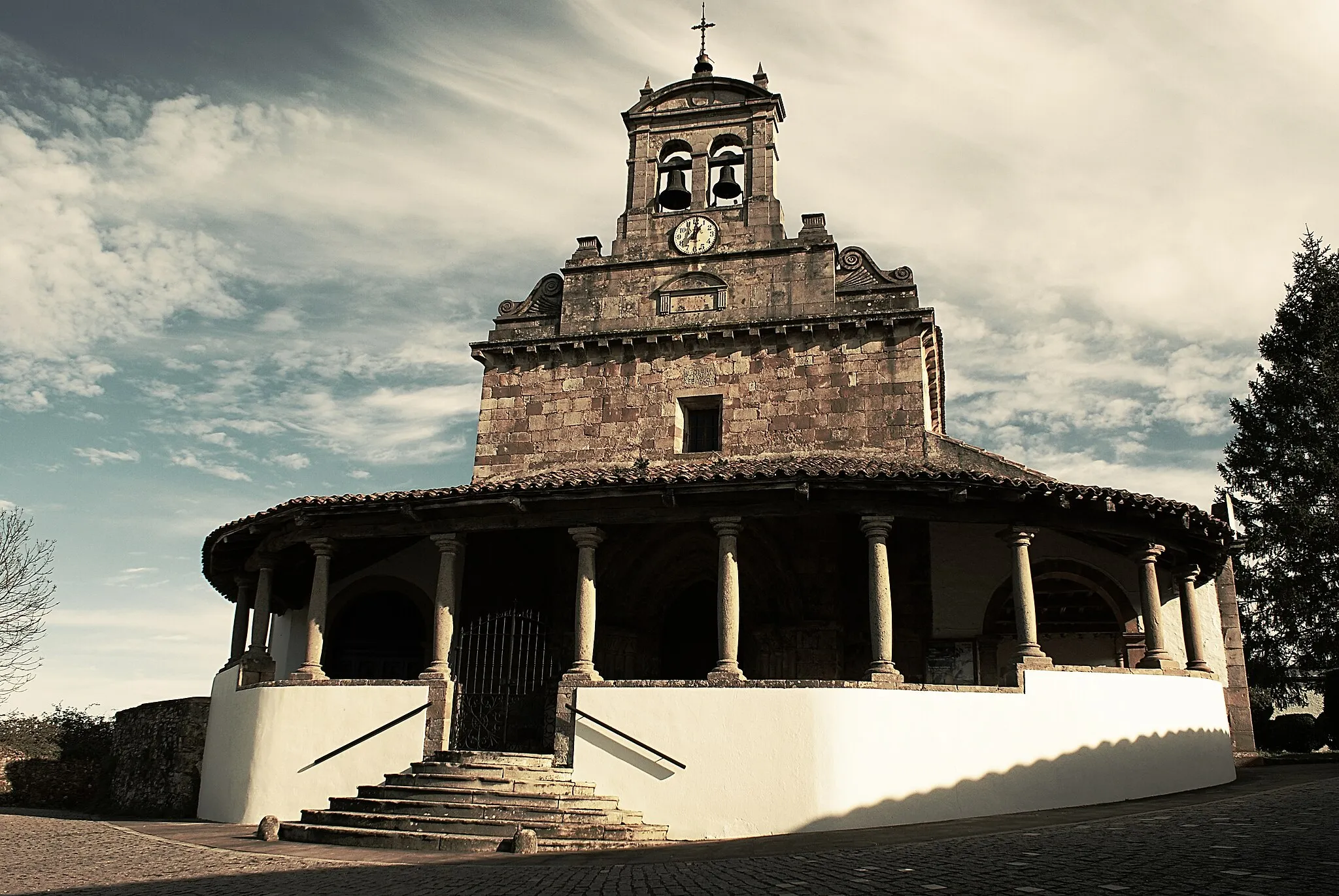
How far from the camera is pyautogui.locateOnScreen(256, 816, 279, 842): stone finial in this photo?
11.7 metres

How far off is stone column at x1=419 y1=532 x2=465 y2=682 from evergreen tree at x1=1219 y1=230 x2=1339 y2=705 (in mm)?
20404

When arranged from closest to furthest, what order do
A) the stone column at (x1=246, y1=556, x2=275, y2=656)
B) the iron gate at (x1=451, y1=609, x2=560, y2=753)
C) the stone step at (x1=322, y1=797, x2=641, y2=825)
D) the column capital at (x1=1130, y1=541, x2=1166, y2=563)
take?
the stone step at (x1=322, y1=797, x2=641, y2=825), the iron gate at (x1=451, y1=609, x2=560, y2=753), the column capital at (x1=1130, y1=541, x2=1166, y2=563), the stone column at (x1=246, y1=556, x2=275, y2=656)

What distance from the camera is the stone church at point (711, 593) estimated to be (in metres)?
12.1

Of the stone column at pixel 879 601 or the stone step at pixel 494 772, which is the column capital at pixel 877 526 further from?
the stone step at pixel 494 772

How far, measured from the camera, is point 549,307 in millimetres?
19875

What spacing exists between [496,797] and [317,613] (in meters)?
4.91

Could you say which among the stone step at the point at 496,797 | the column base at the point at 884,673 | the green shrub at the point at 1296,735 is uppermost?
the column base at the point at 884,673

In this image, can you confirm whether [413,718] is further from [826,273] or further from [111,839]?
[826,273]

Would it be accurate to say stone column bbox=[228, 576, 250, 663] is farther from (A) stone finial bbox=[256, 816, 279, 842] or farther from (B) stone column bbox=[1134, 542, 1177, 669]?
(B) stone column bbox=[1134, 542, 1177, 669]

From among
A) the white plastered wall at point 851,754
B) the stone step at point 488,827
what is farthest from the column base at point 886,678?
the stone step at point 488,827

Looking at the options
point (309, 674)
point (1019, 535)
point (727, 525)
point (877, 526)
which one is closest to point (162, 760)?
point (309, 674)

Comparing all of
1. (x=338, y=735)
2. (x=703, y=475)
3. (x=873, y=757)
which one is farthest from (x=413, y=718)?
(x=873, y=757)

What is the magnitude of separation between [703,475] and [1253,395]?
21.0 metres

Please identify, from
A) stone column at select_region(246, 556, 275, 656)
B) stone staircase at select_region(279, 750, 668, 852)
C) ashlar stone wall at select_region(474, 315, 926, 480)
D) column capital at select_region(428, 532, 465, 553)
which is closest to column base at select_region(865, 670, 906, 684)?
stone staircase at select_region(279, 750, 668, 852)
